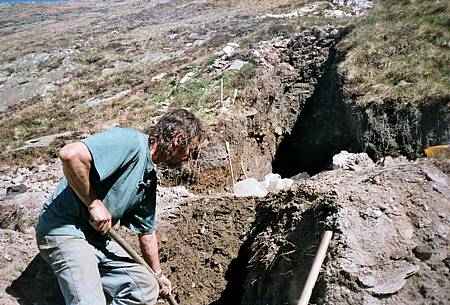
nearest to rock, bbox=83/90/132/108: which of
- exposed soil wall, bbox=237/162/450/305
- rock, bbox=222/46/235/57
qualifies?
rock, bbox=222/46/235/57

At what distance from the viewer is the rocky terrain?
10.8 feet

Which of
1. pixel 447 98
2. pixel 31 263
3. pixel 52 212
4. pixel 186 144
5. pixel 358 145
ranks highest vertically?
pixel 186 144

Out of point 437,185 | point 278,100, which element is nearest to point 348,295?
point 437,185

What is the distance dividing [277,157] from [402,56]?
11.7ft

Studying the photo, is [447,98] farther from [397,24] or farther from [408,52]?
[397,24]

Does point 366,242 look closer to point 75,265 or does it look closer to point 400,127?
→ point 75,265

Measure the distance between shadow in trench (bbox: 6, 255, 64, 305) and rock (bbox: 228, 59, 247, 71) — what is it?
727 centimetres

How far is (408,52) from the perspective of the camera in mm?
8414

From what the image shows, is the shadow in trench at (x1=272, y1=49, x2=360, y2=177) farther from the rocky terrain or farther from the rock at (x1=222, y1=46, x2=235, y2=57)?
the rock at (x1=222, y1=46, x2=235, y2=57)

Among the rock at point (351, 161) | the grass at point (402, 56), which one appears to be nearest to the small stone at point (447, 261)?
the rock at point (351, 161)

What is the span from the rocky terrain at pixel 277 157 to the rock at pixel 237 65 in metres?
0.04

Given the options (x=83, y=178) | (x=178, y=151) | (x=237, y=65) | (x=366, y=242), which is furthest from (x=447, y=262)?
(x=237, y=65)

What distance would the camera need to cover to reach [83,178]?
8.21 feet

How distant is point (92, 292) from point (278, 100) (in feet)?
26.6
